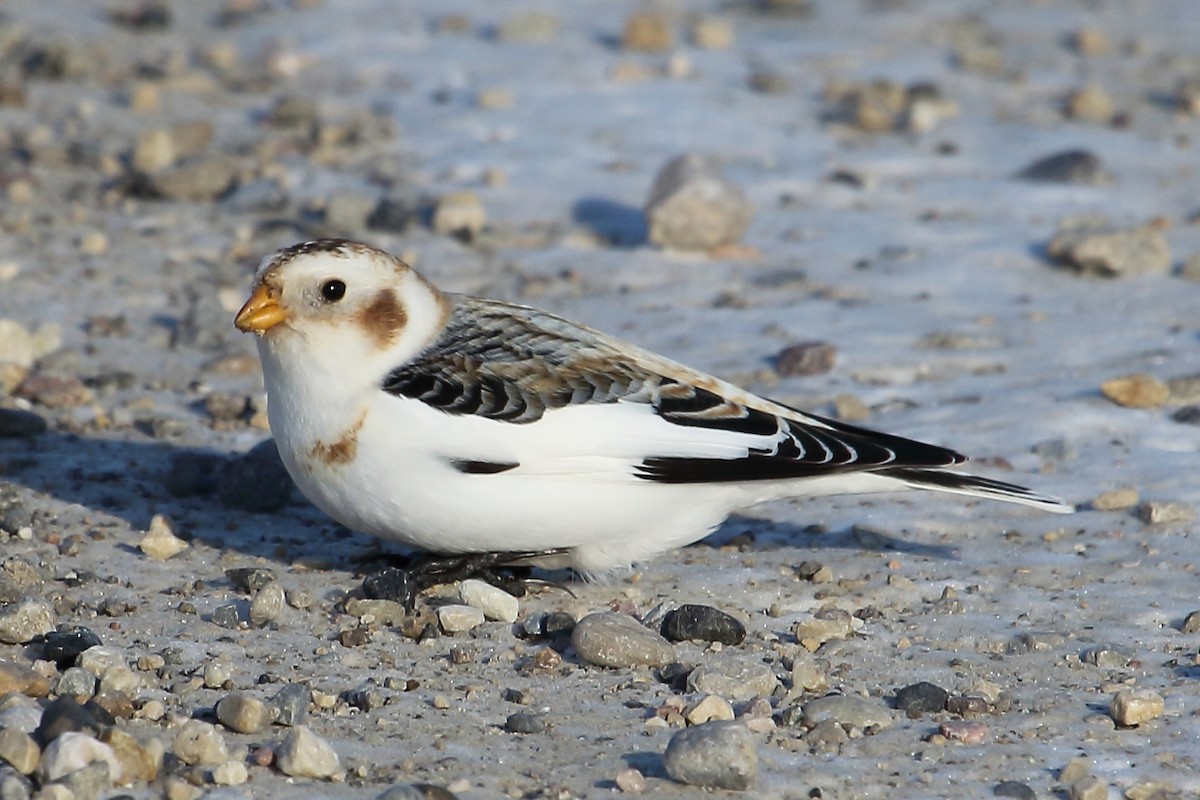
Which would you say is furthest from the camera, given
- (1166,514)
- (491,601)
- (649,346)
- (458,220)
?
(458,220)

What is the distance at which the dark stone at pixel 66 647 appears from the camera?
Answer: 3371mm

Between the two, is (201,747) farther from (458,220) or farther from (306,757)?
(458,220)

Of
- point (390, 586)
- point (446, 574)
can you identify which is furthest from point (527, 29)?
point (390, 586)

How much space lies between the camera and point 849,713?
3.29 meters

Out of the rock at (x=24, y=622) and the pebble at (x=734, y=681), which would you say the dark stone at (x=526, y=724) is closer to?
the pebble at (x=734, y=681)

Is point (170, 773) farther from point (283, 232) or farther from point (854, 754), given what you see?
point (283, 232)

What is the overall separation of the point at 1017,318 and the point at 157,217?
11.1 ft

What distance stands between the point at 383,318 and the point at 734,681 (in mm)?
1210

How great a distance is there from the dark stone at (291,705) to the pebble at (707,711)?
752 millimetres

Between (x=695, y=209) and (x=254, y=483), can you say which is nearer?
(x=254, y=483)

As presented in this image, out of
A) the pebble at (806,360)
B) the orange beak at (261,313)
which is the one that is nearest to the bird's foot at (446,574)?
the orange beak at (261,313)

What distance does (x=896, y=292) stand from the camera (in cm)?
607

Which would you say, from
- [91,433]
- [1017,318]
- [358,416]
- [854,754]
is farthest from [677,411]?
[1017,318]

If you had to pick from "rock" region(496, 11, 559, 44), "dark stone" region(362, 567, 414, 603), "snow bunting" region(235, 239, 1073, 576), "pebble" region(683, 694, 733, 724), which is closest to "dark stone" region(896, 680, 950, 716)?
"pebble" region(683, 694, 733, 724)
